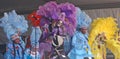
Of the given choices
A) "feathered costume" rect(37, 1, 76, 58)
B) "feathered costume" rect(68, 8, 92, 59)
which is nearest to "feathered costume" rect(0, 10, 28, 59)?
"feathered costume" rect(37, 1, 76, 58)

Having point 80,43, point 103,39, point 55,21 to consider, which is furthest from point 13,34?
point 103,39

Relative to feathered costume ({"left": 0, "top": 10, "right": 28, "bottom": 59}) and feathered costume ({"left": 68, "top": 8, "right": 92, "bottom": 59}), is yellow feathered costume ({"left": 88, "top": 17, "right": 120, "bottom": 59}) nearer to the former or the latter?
feathered costume ({"left": 68, "top": 8, "right": 92, "bottom": 59})

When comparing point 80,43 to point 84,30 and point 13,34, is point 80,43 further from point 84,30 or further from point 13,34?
point 13,34

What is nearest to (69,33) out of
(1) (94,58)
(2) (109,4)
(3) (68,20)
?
(3) (68,20)

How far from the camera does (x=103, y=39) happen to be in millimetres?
2025

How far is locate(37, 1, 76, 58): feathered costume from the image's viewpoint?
1.85 m

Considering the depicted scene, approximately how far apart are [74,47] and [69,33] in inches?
3.2

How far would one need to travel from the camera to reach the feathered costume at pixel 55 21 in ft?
6.07

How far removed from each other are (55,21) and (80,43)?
A: 0.18m

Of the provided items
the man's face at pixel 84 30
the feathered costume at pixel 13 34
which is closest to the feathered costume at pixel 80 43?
the man's face at pixel 84 30

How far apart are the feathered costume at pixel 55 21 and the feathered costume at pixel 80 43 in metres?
0.04

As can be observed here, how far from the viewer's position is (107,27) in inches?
80.8

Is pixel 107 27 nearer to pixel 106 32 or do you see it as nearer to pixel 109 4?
pixel 106 32

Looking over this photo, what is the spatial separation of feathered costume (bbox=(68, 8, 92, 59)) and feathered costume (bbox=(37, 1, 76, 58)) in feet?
0.14
